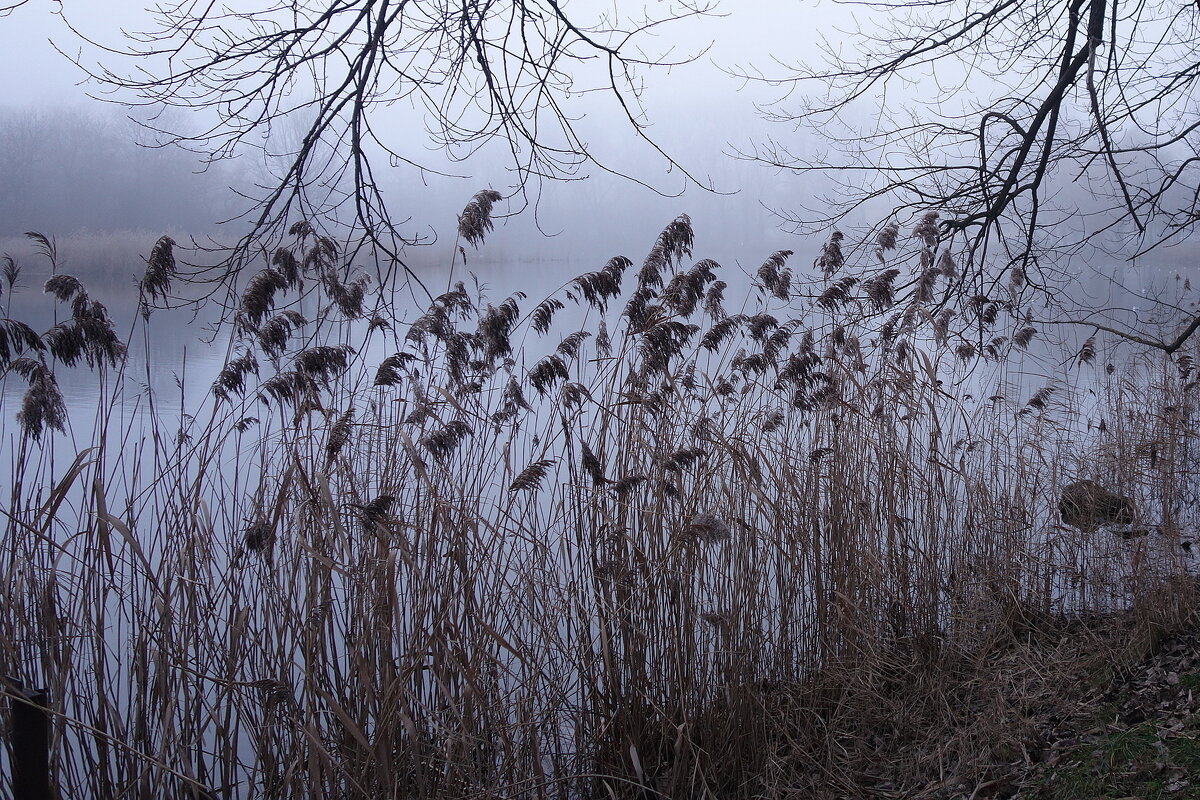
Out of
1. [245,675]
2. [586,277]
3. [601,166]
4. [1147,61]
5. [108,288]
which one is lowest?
[245,675]

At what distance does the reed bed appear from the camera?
2391 mm

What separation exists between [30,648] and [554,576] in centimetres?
149

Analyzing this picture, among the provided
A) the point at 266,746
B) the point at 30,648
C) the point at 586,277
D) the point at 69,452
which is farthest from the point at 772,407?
the point at 69,452

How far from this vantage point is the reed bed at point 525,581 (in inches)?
94.1

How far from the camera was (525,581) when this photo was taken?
2.80 metres

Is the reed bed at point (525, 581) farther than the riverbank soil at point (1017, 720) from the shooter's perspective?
No

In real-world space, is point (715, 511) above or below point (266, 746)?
above

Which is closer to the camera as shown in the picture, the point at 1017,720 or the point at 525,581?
the point at 525,581

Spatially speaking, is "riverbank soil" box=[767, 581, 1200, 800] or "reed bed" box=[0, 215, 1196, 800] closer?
"reed bed" box=[0, 215, 1196, 800]

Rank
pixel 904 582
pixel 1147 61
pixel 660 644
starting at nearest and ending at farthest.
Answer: pixel 660 644, pixel 904 582, pixel 1147 61

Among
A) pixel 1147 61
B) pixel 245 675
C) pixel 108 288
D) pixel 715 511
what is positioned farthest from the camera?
pixel 108 288

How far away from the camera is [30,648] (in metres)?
2.44

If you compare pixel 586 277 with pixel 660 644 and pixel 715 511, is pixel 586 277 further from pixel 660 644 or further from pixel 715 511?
pixel 660 644

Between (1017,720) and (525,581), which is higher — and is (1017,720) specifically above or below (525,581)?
below
